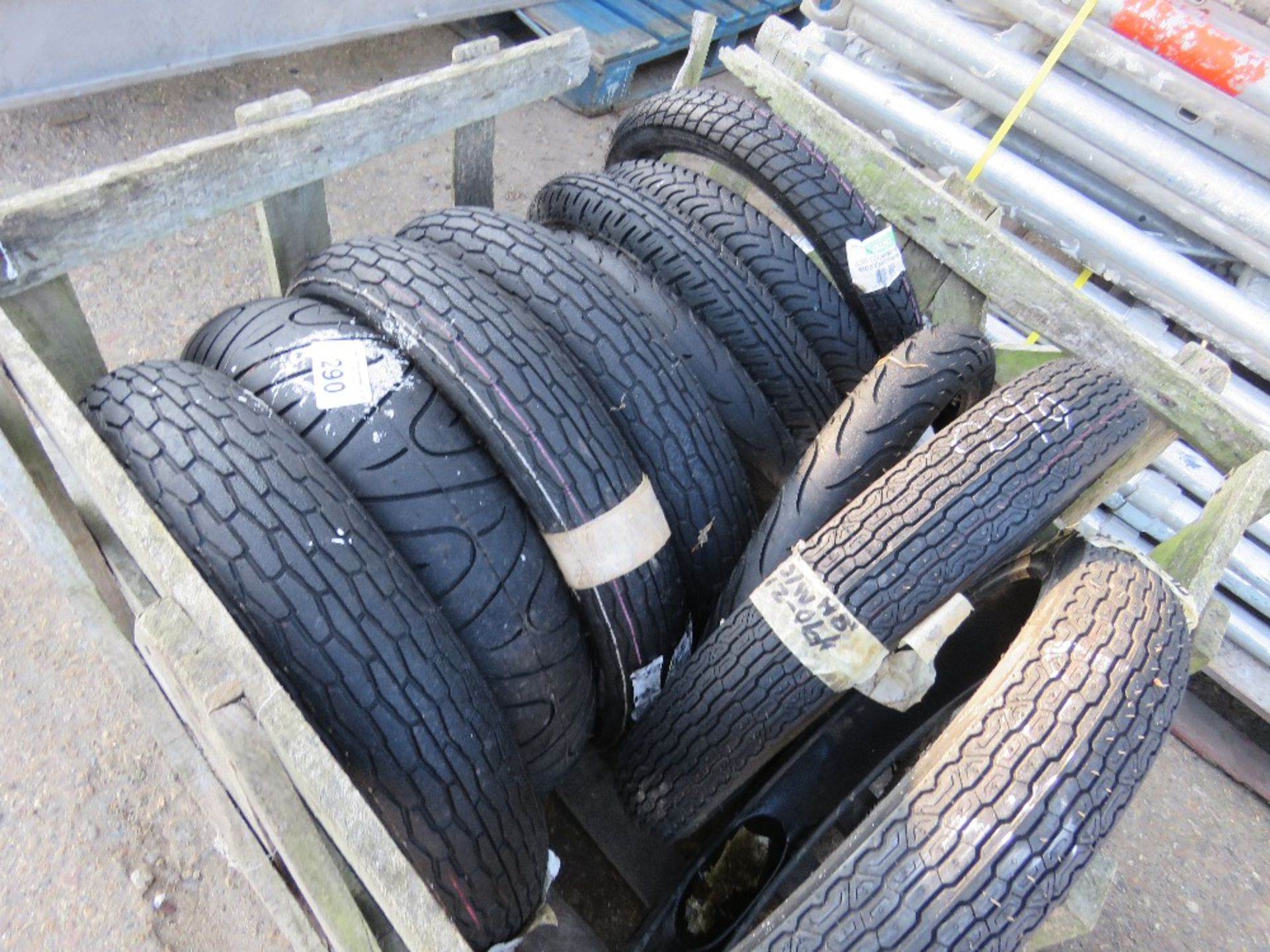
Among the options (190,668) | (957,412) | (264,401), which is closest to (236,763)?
(190,668)

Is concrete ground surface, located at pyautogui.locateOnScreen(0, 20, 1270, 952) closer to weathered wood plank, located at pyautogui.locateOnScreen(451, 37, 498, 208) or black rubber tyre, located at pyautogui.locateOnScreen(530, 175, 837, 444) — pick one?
black rubber tyre, located at pyautogui.locateOnScreen(530, 175, 837, 444)

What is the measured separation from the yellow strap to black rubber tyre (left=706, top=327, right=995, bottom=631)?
1373 millimetres

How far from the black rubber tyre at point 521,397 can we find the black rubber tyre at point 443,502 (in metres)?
0.05

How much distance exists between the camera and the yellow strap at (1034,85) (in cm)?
267

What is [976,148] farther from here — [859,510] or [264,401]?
[264,401]

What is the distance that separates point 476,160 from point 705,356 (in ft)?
2.75

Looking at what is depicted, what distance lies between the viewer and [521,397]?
1.40 metres

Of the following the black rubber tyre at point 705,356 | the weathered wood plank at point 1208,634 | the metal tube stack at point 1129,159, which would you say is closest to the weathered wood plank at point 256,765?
the black rubber tyre at point 705,356

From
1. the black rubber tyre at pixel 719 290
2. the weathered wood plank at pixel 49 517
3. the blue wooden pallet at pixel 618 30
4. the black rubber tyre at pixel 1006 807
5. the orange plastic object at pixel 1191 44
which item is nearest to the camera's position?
the black rubber tyre at pixel 1006 807

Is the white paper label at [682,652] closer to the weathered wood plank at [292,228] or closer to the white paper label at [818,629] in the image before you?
the white paper label at [818,629]

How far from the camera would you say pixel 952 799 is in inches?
44.3

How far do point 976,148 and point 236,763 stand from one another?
2789 mm

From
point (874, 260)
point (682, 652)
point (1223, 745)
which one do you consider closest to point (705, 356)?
point (874, 260)

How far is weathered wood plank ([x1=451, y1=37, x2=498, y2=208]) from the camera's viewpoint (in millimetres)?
2055
